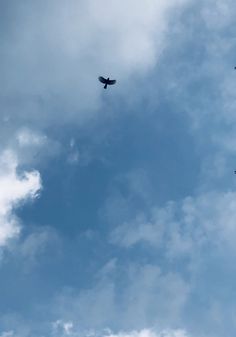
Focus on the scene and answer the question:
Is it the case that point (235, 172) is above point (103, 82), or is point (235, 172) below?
below

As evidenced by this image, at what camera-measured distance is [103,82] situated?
110438 mm

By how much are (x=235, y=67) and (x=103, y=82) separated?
2720cm

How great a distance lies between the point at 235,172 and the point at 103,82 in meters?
33.3

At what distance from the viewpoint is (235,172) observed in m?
109

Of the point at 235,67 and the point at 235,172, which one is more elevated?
the point at 235,67

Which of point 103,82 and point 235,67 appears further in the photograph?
point 103,82

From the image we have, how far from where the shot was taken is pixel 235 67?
10262cm

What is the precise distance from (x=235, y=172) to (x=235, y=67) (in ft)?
70.6

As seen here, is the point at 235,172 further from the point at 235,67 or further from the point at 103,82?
the point at 103,82

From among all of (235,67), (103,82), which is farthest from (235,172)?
(103,82)
